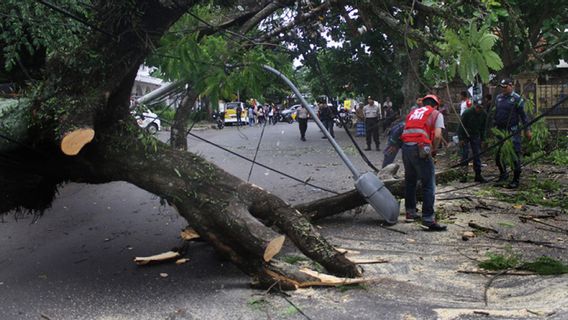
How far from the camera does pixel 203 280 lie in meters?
4.95

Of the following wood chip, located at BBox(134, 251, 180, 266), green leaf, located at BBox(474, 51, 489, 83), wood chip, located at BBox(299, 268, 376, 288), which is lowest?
wood chip, located at BBox(299, 268, 376, 288)

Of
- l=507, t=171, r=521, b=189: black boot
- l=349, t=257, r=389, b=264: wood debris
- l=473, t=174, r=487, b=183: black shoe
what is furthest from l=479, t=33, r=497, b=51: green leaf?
l=473, t=174, r=487, b=183: black shoe

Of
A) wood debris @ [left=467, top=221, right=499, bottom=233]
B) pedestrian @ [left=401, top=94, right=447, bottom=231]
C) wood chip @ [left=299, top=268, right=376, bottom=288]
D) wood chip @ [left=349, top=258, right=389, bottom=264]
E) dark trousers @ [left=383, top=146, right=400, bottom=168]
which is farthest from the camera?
dark trousers @ [left=383, top=146, right=400, bottom=168]

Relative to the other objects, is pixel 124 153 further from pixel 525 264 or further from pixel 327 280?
pixel 525 264

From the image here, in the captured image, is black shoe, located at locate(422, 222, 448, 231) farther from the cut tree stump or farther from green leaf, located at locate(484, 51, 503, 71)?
the cut tree stump

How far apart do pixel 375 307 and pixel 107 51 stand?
318 centimetres

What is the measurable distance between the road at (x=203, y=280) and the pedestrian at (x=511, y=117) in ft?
8.00

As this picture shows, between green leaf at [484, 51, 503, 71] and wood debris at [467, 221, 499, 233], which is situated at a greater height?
green leaf at [484, 51, 503, 71]

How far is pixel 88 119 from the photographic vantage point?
4.64 m

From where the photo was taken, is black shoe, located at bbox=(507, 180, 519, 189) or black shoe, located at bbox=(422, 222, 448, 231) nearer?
black shoe, located at bbox=(422, 222, 448, 231)

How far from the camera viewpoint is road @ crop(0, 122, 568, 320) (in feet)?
13.6

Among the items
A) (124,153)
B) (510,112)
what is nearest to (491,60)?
(124,153)

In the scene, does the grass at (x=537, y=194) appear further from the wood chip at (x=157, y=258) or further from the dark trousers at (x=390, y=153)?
the wood chip at (x=157, y=258)

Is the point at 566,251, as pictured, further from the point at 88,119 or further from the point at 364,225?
the point at 88,119
